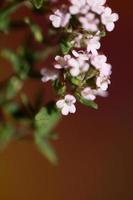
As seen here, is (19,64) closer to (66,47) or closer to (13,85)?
(13,85)

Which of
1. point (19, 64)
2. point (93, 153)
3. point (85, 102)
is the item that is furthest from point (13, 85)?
point (93, 153)

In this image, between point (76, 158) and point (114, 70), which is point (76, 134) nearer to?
point (76, 158)

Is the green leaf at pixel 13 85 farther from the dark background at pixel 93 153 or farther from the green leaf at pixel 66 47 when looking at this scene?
the dark background at pixel 93 153

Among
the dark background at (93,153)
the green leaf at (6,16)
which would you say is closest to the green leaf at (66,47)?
the green leaf at (6,16)

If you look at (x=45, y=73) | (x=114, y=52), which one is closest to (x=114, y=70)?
(x=114, y=52)

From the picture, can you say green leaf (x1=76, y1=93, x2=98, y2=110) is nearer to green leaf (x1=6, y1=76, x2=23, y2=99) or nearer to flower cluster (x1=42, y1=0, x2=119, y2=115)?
flower cluster (x1=42, y1=0, x2=119, y2=115)

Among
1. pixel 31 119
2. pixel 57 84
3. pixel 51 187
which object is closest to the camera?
pixel 57 84

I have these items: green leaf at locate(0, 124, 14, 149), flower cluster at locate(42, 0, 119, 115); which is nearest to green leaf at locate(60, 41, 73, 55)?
flower cluster at locate(42, 0, 119, 115)
